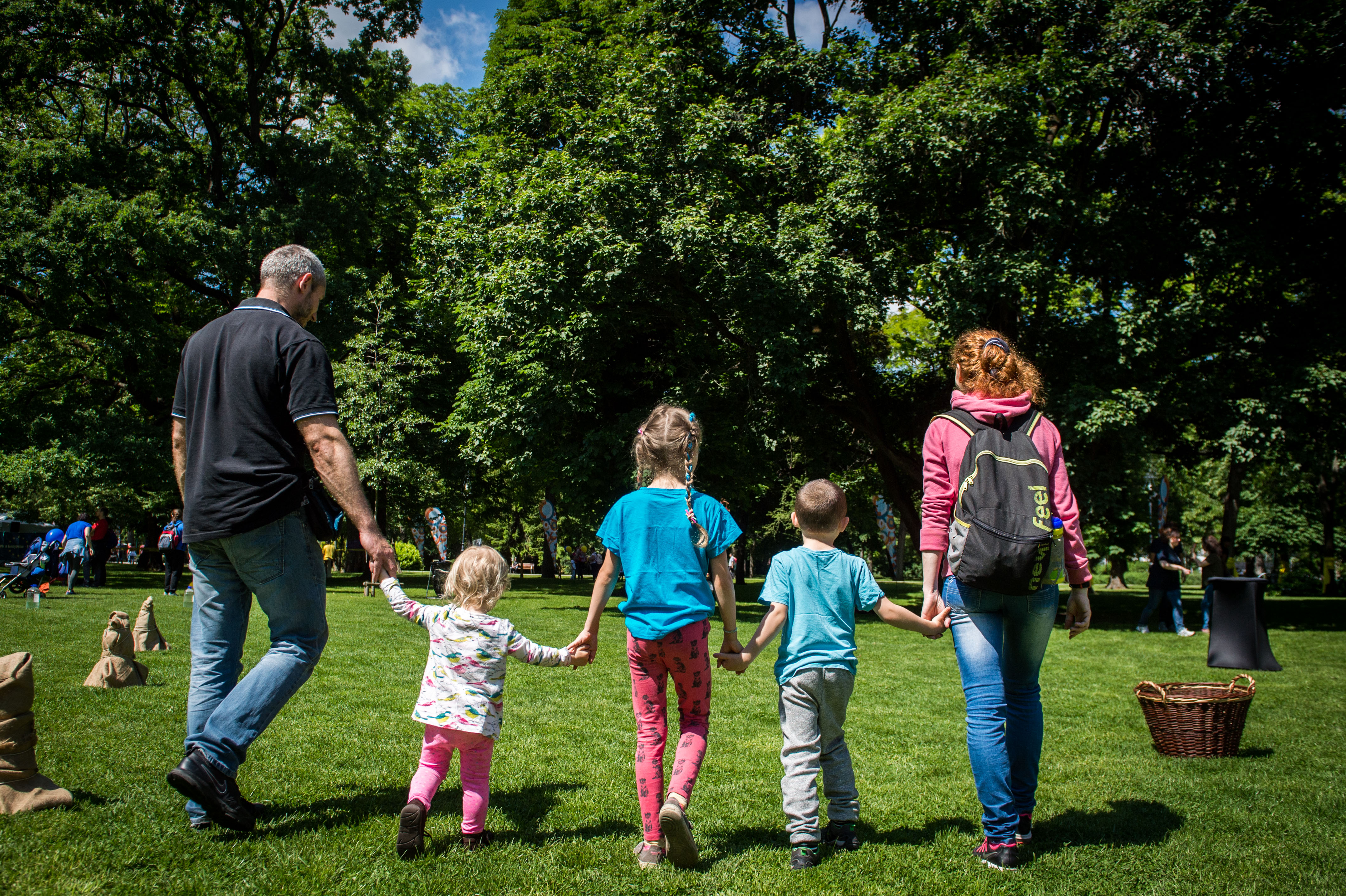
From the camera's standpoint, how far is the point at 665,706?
3.50 meters

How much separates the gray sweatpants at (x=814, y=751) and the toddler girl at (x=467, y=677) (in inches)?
36.1

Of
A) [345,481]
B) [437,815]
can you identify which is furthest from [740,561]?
[345,481]

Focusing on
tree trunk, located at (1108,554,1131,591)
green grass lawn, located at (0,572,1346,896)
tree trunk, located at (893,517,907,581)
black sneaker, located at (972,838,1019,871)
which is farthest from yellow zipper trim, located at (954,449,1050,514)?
tree trunk, located at (1108,554,1131,591)

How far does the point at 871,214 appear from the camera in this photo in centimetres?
1614

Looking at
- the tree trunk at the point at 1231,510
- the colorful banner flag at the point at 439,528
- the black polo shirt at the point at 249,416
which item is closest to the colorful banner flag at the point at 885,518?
the tree trunk at the point at 1231,510

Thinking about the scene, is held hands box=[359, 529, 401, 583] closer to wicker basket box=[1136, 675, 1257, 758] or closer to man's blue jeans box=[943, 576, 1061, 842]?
man's blue jeans box=[943, 576, 1061, 842]

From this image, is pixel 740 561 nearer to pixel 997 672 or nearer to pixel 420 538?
pixel 420 538

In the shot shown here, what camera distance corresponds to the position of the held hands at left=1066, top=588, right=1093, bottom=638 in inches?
143

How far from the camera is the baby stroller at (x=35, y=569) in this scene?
15812 millimetres

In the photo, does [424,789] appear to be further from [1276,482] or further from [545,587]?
[1276,482]

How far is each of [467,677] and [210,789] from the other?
3.31 feet

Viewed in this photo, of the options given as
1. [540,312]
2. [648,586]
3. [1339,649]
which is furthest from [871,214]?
[648,586]

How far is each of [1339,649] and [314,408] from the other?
603 inches

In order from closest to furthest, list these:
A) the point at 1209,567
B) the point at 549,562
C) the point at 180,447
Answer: the point at 180,447 < the point at 1209,567 < the point at 549,562
